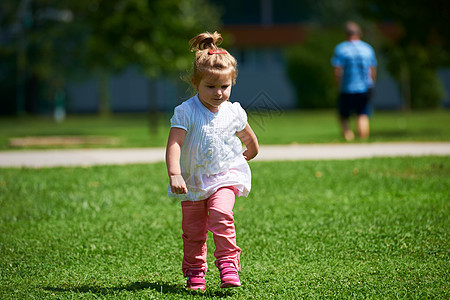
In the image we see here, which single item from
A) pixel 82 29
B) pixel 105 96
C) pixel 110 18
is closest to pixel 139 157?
pixel 110 18

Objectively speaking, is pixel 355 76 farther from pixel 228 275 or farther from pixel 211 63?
pixel 228 275

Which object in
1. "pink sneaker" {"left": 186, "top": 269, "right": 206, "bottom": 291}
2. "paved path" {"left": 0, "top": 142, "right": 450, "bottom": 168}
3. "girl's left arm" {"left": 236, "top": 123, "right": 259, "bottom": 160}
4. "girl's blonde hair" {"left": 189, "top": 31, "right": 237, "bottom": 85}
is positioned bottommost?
"pink sneaker" {"left": 186, "top": 269, "right": 206, "bottom": 291}

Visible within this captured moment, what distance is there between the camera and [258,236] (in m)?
5.15

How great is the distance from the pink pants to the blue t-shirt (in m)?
8.82

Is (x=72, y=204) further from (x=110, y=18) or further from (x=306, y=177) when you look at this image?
(x=110, y=18)

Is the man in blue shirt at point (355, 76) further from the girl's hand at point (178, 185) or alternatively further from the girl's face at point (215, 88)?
the girl's hand at point (178, 185)

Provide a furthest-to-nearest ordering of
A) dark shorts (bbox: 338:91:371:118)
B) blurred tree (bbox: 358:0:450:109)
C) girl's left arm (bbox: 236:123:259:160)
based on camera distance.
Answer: blurred tree (bbox: 358:0:450:109) < dark shorts (bbox: 338:91:371:118) < girl's left arm (bbox: 236:123:259:160)

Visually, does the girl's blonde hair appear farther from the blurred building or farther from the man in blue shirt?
the blurred building

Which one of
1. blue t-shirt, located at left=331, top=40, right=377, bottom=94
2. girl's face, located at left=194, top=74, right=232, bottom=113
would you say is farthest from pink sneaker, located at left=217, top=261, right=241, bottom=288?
blue t-shirt, located at left=331, top=40, right=377, bottom=94

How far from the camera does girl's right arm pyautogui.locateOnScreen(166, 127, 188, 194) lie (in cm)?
361

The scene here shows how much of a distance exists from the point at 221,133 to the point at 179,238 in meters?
1.56

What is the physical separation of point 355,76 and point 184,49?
16.8 feet

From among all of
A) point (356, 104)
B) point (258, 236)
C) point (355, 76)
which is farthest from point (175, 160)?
point (355, 76)

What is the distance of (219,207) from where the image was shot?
3746mm
